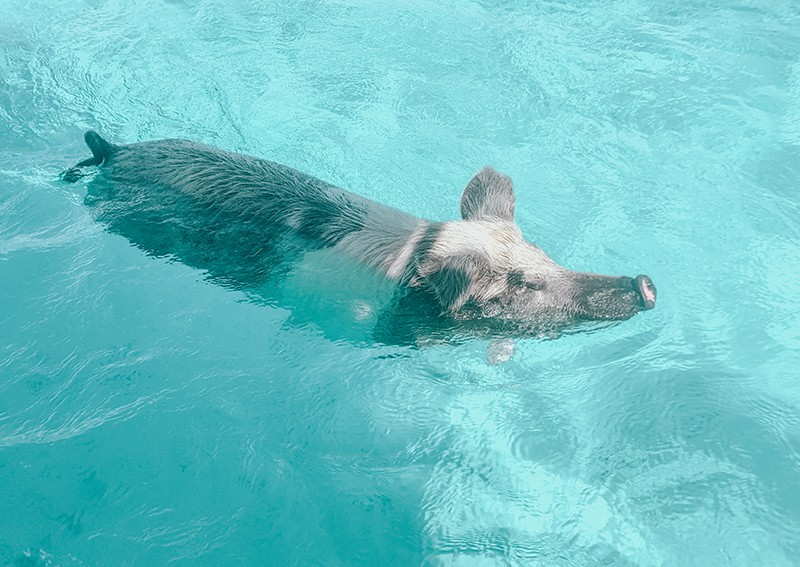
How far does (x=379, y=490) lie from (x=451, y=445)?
60cm

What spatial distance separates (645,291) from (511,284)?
89 centimetres

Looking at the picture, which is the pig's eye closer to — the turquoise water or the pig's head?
the pig's head

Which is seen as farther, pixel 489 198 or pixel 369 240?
pixel 489 198

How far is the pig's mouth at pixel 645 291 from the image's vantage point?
4.52m

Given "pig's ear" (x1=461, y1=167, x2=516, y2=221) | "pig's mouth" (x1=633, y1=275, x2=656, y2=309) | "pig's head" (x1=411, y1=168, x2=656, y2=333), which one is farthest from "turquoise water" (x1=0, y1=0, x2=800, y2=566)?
"pig's ear" (x1=461, y1=167, x2=516, y2=221)

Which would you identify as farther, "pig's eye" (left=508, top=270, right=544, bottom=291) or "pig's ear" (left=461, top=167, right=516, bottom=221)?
"pig's ear" (left=461, top=167, right=516, bottom=221)

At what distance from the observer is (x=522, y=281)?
15.6 feet

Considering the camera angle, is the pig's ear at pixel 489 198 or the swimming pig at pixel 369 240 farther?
the pig's ear at pixel 489 198

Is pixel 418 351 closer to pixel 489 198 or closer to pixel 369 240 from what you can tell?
pixel 369 240

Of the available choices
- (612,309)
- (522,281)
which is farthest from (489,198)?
(612,309)

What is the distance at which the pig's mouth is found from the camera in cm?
452

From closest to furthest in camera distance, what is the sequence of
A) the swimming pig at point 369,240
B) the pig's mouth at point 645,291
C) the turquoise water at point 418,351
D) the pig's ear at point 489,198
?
the turquoise water at point 418,351, the pig's mouth at point 645,291, the swimming pig at point 369,240, the pig's ear at point 489,198

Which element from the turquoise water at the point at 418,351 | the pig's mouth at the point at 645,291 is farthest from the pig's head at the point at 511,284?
the turquoise water at the point at 418,351

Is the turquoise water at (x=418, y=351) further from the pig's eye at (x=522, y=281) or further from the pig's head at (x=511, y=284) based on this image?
the pig's eye at (x=522, y=281)
